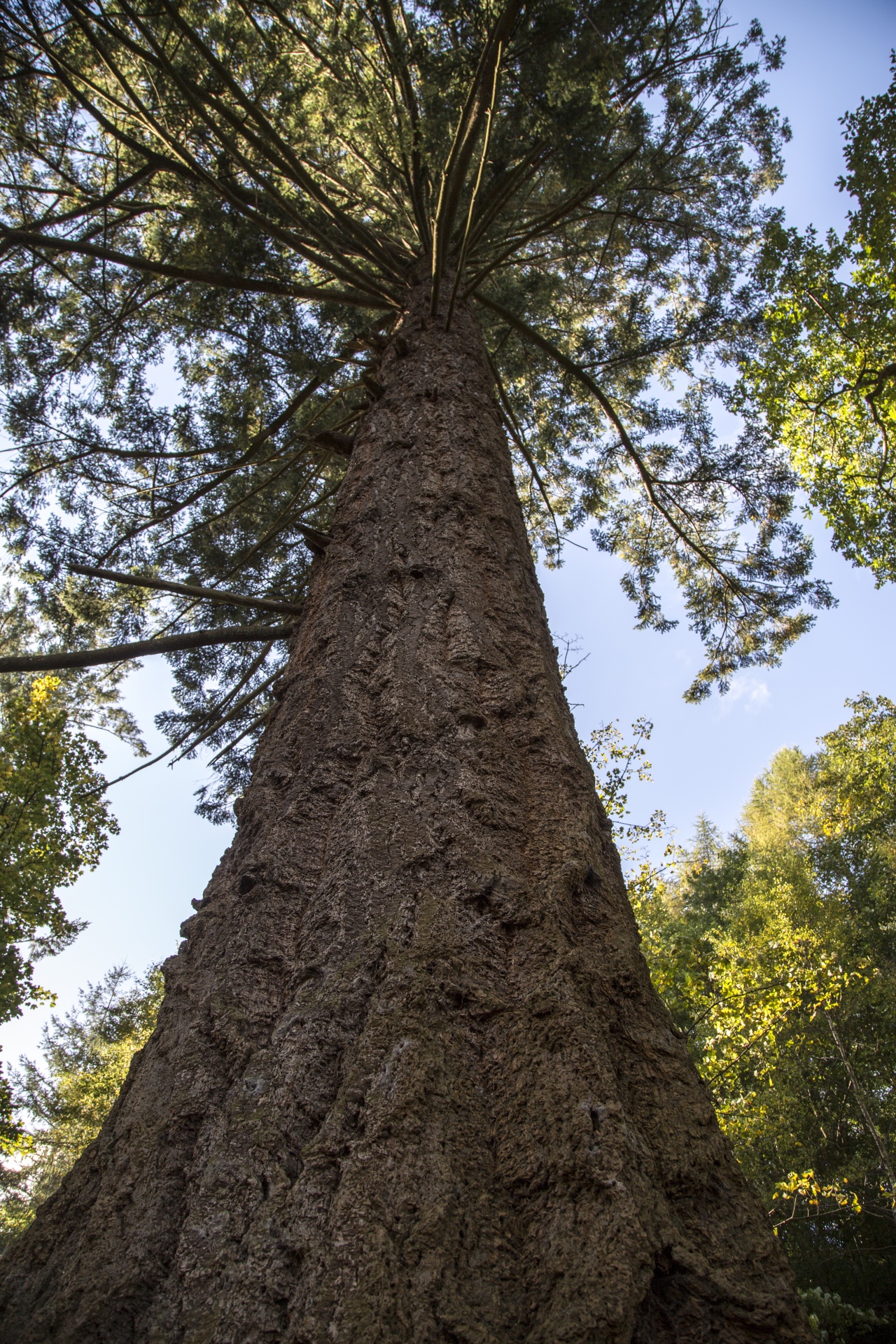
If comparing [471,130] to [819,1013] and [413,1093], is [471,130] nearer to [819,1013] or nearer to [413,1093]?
[413,1093]

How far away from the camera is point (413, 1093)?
3.10ft

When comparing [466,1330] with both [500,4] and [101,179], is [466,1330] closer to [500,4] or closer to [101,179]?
[500,4]

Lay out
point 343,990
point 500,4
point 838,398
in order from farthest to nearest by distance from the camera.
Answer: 1. point 838,398
2. point 500,4
3. point 343,990

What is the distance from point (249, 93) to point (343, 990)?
660cm

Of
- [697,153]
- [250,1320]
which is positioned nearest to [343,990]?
[250,1320]

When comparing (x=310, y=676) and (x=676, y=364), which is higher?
(x=676, y=364)

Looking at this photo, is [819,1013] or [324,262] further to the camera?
[819,1013]

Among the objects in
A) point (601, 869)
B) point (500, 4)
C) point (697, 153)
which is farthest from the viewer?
point (697, 153)

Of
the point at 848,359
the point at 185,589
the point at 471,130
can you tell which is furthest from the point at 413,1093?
the point at 848,359

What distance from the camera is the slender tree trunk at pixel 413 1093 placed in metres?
0.78

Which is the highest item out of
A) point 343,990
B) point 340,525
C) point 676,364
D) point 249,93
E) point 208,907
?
point 249,93

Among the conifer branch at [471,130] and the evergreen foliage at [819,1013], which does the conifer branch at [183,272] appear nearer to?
the conifer branch at [471,130]

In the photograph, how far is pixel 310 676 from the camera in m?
1.82

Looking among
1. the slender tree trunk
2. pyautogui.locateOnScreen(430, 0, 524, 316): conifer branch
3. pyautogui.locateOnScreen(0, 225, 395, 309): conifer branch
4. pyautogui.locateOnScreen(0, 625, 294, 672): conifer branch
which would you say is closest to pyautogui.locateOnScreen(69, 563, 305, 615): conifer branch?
pyautogui.locateOnScreen(0, 625, 294, 672): conifer branch
